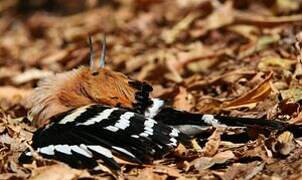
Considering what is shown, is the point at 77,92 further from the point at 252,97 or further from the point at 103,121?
the point at 252,97

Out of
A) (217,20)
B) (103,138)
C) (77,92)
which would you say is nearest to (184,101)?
(77,92)

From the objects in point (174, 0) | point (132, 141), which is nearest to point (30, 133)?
point (132, 141)

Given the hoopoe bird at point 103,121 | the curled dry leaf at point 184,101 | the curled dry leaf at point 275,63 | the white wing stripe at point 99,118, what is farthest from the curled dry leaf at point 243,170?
the curled dry leaf at point 275,63

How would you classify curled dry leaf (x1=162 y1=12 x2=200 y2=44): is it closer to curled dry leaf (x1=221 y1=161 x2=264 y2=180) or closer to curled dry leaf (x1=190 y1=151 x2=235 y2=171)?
curled dry leaf (x1=190 y1=151 x2=235 y2=171)

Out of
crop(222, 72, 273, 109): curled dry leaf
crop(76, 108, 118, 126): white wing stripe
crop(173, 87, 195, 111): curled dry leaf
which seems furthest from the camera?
crop(173, 87, 195, 111): curled dry leaf

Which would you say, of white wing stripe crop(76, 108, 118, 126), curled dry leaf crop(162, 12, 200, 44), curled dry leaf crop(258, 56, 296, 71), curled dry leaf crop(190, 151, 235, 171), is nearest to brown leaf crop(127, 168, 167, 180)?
curled dry leaf crop(190, 151, 235, 171)

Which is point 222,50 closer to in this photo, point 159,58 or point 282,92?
point 159,58
